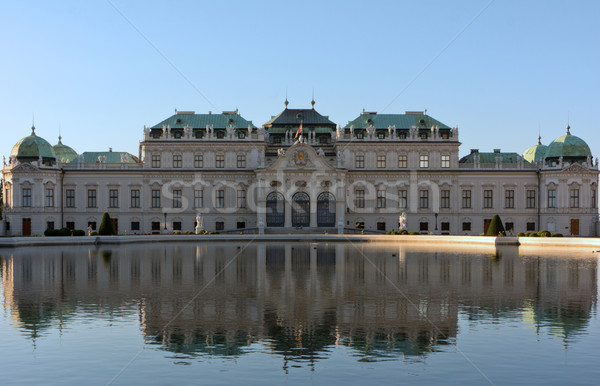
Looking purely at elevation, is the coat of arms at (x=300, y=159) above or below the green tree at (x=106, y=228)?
above

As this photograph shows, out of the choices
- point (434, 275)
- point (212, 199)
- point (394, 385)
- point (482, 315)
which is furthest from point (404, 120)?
point (394, 385)

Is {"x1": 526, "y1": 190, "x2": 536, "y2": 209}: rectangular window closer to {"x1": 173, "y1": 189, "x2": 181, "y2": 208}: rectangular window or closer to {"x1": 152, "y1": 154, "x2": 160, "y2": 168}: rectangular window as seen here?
{"x1": 173, "y1": 189, "x2": 181, "y2": 208}: rectangular window

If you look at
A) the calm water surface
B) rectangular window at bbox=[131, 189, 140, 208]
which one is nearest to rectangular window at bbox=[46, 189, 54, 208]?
rectangular window at bbox=[131, 189, 140, 208]

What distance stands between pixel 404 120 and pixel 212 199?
28331 millimetres

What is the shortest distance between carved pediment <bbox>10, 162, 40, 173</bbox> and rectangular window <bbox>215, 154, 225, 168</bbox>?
22.5 meters

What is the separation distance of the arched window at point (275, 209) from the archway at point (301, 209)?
144 cm

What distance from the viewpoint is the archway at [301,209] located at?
87.0 metres

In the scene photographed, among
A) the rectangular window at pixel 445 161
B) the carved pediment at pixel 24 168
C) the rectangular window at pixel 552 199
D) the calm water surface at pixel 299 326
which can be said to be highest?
the rectangular window at pixel 445 161

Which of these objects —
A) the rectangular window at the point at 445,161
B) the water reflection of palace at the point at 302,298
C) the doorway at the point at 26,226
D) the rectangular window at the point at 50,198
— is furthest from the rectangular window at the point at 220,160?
the water reflection of palace at the point at 302,298

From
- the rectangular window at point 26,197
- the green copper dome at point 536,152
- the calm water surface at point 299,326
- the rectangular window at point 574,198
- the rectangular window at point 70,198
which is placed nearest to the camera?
the calm water surface at point 299,326

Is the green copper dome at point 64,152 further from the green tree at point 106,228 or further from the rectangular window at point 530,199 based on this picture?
the rectangular window at point 530,199

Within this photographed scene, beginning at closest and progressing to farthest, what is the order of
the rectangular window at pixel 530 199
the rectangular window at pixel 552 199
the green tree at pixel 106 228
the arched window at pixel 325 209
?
the green tree at pixel 106 228 → the arched window at pixel 325 209 → the rectangular window at pixel 552 199 → the rectangular window at pixel 530 199

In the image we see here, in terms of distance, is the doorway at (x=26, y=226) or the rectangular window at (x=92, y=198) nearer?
the doorway at (x=26, y=226)

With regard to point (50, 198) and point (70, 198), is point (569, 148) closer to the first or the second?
point (70, 198)
